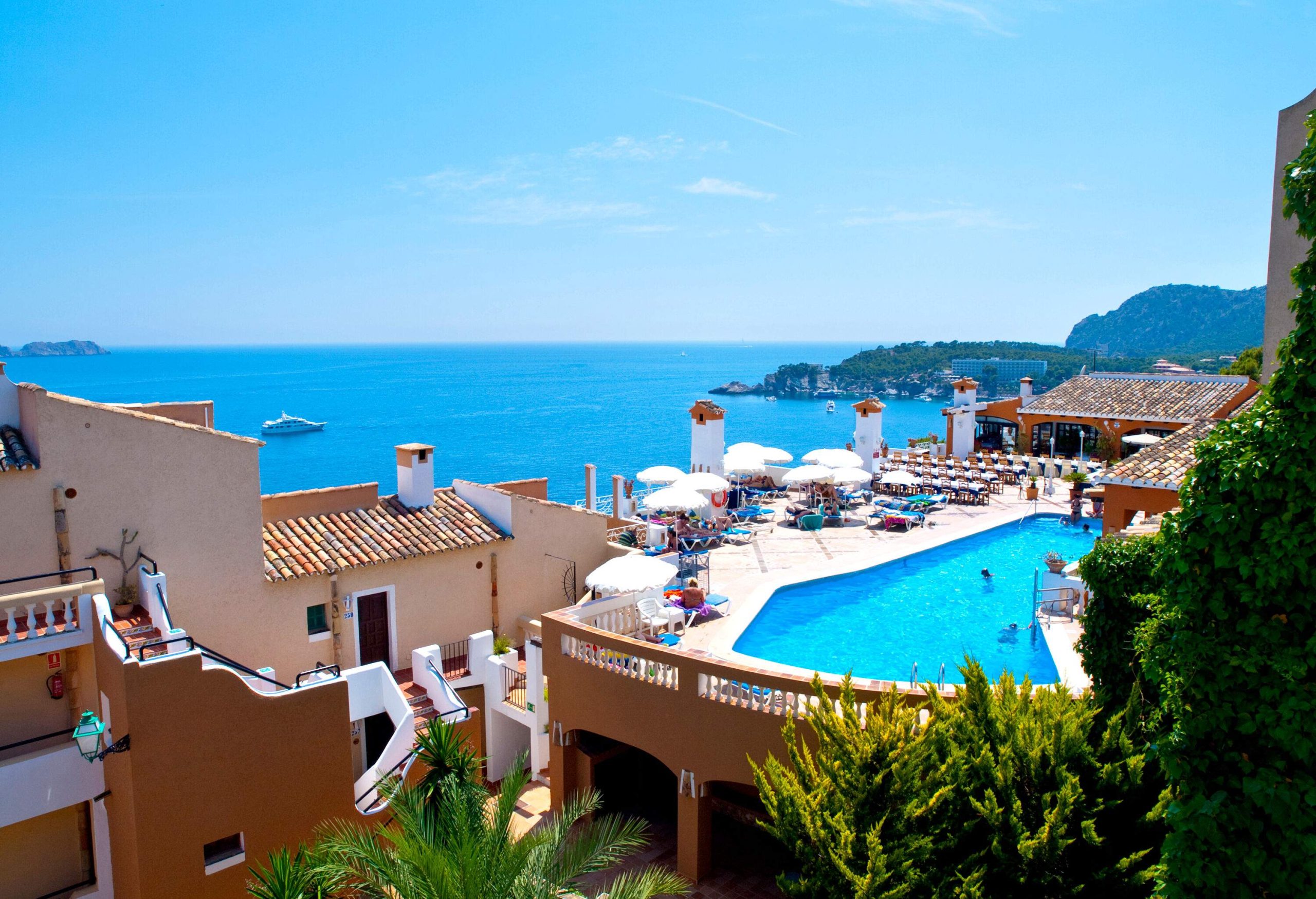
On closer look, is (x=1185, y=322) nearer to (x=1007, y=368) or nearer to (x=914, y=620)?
(x=1007, y=368)

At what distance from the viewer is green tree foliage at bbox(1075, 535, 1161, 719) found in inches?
340

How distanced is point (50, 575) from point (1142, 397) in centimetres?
3714

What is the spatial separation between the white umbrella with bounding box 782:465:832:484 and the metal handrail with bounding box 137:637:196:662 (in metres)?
17.5

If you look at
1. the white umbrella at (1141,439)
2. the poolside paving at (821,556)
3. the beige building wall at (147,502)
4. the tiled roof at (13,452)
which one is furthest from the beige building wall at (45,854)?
the white umbrella at (1141,439)

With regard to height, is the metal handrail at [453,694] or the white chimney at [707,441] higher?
the white chimney at [707,441]

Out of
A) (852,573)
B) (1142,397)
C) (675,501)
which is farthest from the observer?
(1142,397)

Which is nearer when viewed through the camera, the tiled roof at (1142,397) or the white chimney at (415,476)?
the white chimney at (415,476)

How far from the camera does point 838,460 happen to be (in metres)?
26.5

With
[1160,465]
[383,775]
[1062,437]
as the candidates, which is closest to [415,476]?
[383,775]

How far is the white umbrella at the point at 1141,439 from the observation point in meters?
30.2

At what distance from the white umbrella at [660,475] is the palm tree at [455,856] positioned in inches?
556

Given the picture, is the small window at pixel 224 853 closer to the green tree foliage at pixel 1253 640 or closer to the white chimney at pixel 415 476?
the white chimney at pixel 415 476

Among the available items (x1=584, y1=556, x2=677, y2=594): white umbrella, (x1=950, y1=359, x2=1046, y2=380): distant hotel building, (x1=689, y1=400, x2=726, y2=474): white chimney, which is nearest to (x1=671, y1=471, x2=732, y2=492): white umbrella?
(x1=689, y1=400, x2=726, y2=474): white chimney

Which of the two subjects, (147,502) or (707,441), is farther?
(707,441)
